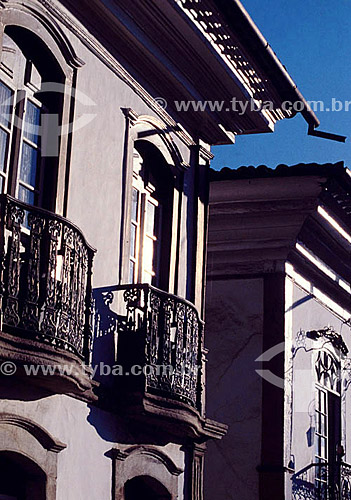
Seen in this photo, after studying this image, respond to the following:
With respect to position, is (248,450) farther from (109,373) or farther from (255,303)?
(109,373)

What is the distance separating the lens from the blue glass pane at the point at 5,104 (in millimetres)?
9226

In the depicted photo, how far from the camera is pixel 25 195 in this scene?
31.3 feet

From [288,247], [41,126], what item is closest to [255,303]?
[288,247]

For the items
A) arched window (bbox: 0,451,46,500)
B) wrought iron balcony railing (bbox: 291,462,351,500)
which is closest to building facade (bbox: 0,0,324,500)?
arched window (bbox: 0,451,46,500)

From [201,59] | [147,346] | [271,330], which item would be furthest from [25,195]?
[271,330]

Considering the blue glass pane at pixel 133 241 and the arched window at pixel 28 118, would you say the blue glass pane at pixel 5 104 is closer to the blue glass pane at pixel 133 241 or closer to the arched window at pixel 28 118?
the arched window at pixel 28 118

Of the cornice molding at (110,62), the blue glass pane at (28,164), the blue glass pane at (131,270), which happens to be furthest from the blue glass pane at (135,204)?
the blue glass pane at (28,164)

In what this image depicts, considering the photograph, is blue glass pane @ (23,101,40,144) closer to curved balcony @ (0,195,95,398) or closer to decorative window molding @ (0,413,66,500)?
curved balcony @ (0,195,95,398)

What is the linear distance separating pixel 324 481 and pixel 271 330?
240 centimetres

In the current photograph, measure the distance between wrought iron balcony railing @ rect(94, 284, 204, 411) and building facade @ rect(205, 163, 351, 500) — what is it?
14.6 ft

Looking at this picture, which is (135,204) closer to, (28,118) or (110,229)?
(110,229)

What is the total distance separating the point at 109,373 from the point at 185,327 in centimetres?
110

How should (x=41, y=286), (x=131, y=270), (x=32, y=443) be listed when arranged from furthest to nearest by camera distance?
(x=131, y=270), (x=32, y=443), (x=41, y=286)

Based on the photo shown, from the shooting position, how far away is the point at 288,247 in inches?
628
